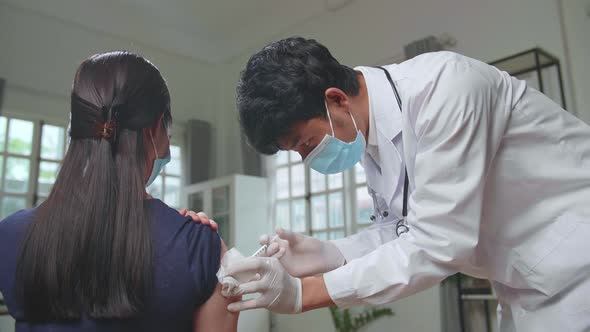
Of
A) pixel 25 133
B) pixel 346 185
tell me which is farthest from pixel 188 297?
pixel 25 133

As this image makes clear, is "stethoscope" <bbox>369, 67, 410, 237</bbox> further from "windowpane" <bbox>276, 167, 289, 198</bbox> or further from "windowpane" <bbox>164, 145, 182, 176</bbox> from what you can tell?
"windowpane" <bbox>164, 145, 182, 176</bbox>

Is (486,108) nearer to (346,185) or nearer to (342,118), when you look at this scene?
(342,118)

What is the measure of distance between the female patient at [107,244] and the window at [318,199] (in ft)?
10.4

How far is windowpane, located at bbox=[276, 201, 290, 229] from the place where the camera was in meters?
4.81

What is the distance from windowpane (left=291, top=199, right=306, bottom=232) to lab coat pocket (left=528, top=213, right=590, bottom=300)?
368cm

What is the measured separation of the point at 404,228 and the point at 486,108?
422 millimetres

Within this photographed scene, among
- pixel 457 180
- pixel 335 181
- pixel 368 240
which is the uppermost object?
pixel 335 181

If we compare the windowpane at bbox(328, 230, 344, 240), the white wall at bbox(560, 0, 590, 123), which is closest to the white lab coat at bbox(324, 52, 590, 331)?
the white wall at bbox(560, 0, 590, 123)

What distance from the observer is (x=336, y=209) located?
4.31 metres

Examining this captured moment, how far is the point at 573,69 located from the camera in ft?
9.45

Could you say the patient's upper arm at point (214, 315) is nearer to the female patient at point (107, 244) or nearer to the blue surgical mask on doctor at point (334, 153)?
the female patient at point (107, 244)

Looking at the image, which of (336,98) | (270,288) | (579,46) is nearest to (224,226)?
(579,46)

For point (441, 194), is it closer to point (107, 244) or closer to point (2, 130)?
point (107, 244)

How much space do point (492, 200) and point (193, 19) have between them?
4.83 metres
